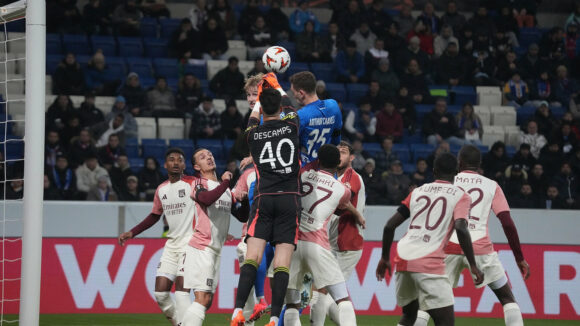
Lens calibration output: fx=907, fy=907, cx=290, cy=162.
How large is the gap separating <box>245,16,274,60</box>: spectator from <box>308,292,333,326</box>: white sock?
10.0m

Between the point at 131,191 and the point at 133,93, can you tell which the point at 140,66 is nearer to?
the point at 133,93

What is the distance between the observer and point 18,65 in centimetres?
1714

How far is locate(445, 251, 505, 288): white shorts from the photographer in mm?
8656

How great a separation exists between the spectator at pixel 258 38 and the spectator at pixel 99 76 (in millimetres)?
2915

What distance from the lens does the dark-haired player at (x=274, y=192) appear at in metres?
7.98

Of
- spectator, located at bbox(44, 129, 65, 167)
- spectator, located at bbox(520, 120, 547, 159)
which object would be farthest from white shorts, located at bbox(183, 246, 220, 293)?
spectator, located at bbox(520, 120, 547, 159)

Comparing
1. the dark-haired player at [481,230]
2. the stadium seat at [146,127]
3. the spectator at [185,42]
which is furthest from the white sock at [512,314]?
the spectator at [185,42]

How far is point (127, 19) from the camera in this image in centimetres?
1841

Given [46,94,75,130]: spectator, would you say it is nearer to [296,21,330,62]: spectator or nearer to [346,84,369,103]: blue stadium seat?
[296,21,330,62]: spectator

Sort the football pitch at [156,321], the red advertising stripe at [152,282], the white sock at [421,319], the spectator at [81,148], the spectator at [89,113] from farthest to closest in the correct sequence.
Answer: the spectator at [89,113], the spectator at [81,148], the red advertising stripe at [152,282], the football pitch at [156,321], the white sock at [421,319]

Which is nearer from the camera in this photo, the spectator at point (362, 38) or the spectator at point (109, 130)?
the spectator at point (109, 130)

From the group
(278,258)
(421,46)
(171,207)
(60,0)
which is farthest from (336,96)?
(278,258)

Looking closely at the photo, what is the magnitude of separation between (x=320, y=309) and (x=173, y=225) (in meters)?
1.98

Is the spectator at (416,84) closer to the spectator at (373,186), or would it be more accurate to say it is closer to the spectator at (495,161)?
the spectator at (495,161)
